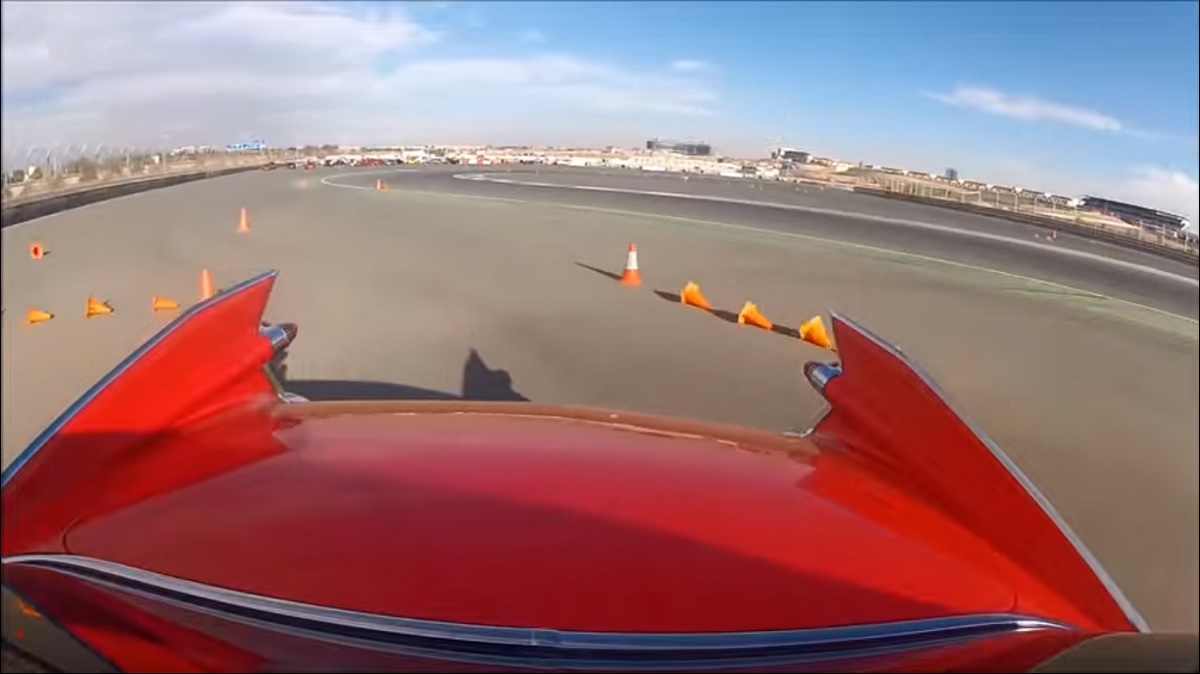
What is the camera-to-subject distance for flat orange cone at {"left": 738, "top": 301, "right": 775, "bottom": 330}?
4.63 meters

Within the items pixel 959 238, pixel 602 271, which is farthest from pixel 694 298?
pixel 959 238

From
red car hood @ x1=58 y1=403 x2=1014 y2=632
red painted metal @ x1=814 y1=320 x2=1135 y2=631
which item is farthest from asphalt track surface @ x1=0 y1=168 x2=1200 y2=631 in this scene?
red car hood @ x1=58 y1=403 x2=1014 y2=632

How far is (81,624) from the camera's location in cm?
116

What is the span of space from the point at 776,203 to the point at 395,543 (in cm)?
618

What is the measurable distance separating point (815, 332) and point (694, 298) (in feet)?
4.42

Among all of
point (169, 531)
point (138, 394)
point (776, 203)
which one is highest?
point (776, 203)

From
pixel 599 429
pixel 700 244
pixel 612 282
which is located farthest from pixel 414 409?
pixel 700 244

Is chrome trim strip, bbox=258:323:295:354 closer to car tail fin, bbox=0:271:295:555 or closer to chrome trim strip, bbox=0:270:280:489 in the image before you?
car tail fin, bbox=0:271:295:555

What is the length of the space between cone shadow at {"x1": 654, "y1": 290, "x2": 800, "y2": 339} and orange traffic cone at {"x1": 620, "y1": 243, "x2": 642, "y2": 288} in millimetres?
226

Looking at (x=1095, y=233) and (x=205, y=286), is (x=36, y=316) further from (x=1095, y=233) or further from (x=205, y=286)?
(x=1095, y=233)

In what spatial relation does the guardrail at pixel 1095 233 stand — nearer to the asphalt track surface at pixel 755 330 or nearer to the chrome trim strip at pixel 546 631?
the asphalt track surface at pixel 755 330

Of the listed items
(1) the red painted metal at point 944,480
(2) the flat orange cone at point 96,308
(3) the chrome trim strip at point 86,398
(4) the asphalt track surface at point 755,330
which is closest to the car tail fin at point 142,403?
(3) the chrome trim strip at point 86,398

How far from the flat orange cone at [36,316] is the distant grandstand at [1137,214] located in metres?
4.11

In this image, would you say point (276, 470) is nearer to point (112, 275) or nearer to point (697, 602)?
point (697, 602)
